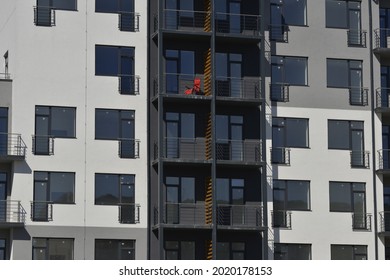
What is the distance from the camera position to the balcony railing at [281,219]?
4791 cm

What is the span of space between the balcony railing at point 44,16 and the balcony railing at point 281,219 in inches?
492

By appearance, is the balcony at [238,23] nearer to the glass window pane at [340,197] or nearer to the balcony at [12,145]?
the glass window pane at [340,197]

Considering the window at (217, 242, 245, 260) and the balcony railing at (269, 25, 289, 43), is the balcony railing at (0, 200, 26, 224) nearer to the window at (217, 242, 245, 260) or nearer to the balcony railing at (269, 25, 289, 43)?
the window at (217, 242, 245, 260)

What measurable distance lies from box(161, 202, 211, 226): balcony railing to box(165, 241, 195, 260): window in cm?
94

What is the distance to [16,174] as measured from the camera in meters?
45.4

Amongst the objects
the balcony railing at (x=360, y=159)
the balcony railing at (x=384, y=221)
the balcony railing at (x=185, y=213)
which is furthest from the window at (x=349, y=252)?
the balcony railing at (x=185, y=213)

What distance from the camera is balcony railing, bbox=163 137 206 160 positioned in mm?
46938

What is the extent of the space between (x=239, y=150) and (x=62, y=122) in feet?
25.3

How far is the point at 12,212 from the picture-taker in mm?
45188

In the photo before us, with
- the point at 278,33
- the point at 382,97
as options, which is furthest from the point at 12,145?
the point at 382,97

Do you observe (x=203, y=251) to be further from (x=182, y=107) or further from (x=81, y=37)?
(x=81, y=37)

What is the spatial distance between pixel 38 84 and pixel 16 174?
389cm

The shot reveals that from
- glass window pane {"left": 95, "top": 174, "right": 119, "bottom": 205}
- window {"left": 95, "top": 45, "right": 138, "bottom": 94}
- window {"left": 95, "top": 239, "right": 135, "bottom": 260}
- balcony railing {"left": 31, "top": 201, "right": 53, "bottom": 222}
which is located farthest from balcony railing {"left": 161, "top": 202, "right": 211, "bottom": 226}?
window {"left": 95, "top": 45, "right": 138, "bottom": 94}

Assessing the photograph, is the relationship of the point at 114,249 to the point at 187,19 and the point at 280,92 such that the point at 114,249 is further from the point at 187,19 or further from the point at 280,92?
the point at 187,19
